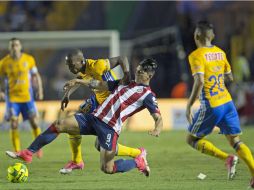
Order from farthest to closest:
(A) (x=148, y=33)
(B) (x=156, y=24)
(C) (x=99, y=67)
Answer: (B) (x=156, y=24), (A) (x=148, y=33), (C) (x=99, y=67)

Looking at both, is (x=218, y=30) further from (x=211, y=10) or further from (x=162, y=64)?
(x=162, y=64)

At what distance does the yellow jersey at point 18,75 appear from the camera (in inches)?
550

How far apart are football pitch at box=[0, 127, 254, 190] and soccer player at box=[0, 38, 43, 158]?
2.39 ft

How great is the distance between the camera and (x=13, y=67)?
13992 mm

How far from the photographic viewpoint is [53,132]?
9.50 metres

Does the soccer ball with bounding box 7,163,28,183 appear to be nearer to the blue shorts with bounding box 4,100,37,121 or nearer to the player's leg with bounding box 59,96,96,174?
the player's leg with bounding box 59,96,96,174

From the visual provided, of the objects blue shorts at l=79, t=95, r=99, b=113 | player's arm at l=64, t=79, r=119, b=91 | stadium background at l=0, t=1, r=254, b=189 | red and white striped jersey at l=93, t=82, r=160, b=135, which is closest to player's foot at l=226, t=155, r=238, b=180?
red and white striped jersey at l=93, t=82, r=160, b=135

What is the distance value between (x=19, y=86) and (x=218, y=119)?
596 cm

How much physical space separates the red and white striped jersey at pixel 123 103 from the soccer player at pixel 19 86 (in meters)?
4.85

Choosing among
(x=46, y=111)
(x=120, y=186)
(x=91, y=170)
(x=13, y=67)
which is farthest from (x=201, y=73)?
(x=46, y=111)

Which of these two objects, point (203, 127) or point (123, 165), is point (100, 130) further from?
point (203, 127)

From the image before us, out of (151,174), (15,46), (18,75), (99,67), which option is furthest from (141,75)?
(18,75)

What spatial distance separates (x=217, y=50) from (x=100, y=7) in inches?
675

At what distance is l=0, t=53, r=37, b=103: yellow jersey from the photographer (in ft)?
45.9
